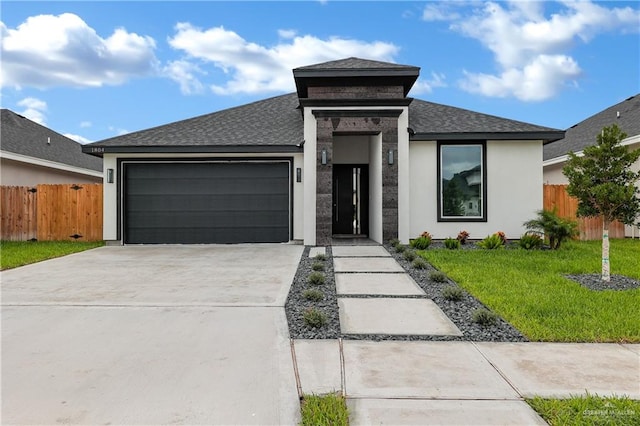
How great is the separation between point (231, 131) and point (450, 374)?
10.3m

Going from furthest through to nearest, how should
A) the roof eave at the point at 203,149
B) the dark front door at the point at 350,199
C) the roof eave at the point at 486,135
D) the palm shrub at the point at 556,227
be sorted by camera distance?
the dark front door at the point at 350,199 < the roof eave at the point at 203,149 < the roof eave at the point at 486,135 < the palm shrub at the point at 556,227

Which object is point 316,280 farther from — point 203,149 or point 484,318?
point 203,149

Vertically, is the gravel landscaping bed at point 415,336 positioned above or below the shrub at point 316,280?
below

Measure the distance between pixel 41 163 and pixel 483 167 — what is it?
51.5ft

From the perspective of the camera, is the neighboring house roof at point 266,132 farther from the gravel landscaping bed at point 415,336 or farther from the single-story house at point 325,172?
the gravel landscaping bed at point 415,336

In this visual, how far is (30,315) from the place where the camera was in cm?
434

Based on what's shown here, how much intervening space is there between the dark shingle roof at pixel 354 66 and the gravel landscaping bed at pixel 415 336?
5889 millimetres

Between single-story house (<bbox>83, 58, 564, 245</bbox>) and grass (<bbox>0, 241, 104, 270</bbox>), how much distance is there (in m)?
0.97

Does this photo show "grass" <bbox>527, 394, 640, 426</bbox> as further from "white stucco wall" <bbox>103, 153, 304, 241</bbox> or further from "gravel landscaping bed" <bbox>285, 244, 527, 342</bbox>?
"white stucco wall" <bbox>103, 153, 304, 241</bbox>

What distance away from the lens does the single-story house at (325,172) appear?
1029 cm

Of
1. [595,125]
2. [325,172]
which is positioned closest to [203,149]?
[325,172]

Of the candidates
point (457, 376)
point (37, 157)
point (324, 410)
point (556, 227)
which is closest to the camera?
point (324, 410)

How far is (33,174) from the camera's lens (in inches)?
594

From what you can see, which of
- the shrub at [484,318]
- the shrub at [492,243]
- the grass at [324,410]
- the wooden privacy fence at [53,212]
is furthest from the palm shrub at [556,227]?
the wooden privacy fence at [53,212]
